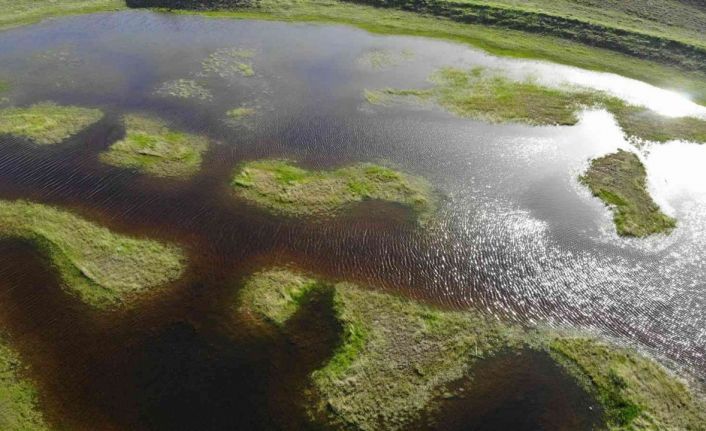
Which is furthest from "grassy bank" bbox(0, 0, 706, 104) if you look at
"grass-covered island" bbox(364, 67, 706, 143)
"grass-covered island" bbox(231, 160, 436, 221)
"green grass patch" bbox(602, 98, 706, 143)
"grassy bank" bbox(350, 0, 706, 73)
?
"grass-covered island" bbox(231, 160, 436, 221)

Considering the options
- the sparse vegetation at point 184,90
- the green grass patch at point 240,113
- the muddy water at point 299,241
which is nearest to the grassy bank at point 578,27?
the muddy water at point 299,241

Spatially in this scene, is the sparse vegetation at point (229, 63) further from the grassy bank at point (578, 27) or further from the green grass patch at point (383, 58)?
the grassy bank at point (578, 27)

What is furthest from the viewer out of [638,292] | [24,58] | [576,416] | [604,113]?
[24,58]

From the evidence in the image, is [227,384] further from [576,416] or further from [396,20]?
[396,20]

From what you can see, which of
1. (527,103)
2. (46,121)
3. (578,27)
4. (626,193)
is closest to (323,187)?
(626,193)

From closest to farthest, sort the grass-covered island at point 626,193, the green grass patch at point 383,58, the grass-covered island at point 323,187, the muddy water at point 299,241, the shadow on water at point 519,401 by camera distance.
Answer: the shadow on water at point 519,401 → the muddy water at point 299,241 → the grass-covered island at point 626,193 → the grass-covered island at point 323,187 → the green grass patch at point 383,58

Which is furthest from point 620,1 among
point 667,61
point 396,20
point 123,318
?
point 123,318
